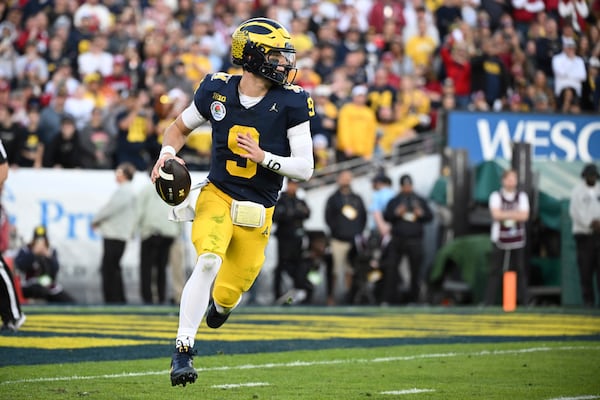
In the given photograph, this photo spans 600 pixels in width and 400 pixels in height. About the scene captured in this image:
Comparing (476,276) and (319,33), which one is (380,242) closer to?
(476,276)

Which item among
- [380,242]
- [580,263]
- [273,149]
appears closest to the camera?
[273,149]

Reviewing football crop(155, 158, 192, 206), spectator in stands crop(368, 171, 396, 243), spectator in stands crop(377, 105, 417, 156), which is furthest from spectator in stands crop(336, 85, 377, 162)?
football crop(155, 158, 192, 206)

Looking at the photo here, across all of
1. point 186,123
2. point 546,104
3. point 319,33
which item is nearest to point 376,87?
point 319,33

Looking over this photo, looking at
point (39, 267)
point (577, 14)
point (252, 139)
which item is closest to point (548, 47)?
point (577, 14)

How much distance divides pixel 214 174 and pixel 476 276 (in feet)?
31.5

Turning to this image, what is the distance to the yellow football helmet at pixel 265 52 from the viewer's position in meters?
6.79

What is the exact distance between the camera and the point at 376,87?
58.2 ft

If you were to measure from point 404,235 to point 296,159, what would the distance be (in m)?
9.85

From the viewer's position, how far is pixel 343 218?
53.4 ft

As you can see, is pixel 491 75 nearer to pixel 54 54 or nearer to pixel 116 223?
pixel 54 54

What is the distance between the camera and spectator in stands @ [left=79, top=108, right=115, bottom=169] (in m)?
16.2

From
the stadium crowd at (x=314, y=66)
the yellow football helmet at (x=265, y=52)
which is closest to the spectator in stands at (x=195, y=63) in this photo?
the stadium crowd at (x=314, y=66)

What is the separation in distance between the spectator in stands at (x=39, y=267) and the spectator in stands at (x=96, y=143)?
58.9 inches

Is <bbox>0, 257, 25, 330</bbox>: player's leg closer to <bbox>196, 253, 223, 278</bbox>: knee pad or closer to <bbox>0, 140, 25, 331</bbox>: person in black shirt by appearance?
<bbox>0, 140, 25, 331</bbox>: person in black shirt
